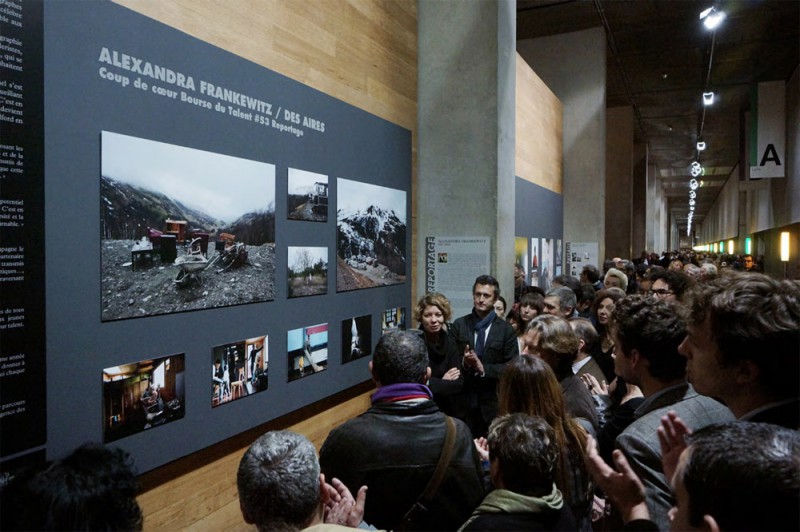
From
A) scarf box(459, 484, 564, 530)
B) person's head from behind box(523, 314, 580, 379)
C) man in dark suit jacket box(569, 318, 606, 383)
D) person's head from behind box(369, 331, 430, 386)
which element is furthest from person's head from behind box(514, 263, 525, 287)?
scarf box(459, 484, 564, 530)

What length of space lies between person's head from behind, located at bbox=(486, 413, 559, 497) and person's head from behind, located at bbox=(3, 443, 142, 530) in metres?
1.05

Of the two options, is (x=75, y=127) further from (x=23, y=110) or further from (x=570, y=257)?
(x=570, y=257)

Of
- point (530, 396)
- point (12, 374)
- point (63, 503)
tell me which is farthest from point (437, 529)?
point (12, 374)

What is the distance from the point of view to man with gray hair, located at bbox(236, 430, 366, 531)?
1554 mm

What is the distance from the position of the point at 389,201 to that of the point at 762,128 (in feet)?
40.2

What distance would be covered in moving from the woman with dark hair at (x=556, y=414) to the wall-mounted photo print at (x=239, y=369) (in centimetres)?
163

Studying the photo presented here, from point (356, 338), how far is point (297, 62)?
7.25ft

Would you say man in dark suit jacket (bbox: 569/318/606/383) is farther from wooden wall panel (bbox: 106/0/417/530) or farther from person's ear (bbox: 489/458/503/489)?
wooden wall panel (bbox: 106/0/417/530)

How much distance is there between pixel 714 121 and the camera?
2136 centimetres

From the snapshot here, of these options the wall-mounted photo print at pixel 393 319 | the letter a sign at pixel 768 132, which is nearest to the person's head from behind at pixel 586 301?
the wall-mounted photo print at pixel 393 319

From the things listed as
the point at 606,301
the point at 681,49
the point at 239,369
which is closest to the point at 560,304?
the point at 606,301

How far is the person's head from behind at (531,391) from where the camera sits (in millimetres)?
2225

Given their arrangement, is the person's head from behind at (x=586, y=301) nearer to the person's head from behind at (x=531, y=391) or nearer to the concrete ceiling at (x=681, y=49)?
the person's head from behind at (x=531, y=391)

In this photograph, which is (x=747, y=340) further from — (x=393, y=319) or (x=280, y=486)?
(x=393, y=319)
